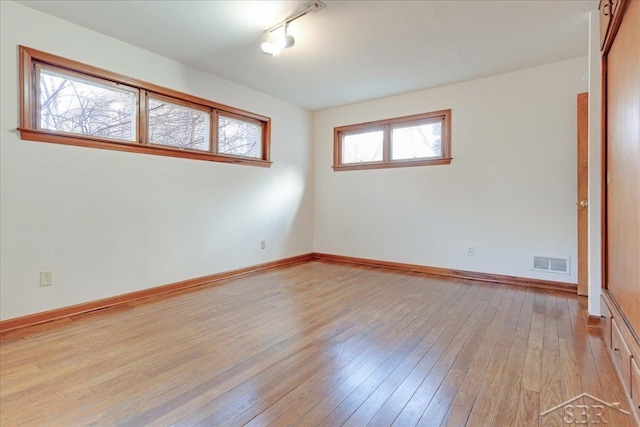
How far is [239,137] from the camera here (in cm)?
410

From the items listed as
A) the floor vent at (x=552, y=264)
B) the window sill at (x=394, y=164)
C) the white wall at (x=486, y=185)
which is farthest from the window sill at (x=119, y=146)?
the floor vent at (x=552, y=264)

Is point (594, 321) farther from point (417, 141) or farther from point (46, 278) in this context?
point (46, 278)

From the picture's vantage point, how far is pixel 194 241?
11.5 ft

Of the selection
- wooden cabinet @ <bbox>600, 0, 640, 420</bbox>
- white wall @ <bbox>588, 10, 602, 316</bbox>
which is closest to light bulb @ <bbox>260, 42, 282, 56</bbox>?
wooden cabinet @ <bbox>600, 0, 640, 420</bbox>

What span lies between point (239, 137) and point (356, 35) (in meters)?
2.00

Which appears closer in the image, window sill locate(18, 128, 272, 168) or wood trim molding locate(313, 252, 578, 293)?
window sill locate(18, 128, 272, 168)

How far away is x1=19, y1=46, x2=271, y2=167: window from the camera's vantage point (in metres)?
2.44

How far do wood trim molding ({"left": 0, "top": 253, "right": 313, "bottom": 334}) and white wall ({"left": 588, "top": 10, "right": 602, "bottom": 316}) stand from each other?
137 inches

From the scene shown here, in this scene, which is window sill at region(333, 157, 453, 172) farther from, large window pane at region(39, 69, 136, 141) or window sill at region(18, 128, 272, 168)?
large window pane at region(39, 69, 136, 141)

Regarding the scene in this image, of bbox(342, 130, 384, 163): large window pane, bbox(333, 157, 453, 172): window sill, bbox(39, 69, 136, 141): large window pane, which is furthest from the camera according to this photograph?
bbox(342, 130, 384, 163): large window pane

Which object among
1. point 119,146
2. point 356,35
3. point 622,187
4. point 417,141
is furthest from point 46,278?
point 417,141

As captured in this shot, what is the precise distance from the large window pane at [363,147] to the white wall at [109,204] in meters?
1.38

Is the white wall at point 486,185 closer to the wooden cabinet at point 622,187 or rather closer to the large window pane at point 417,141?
the large window pane at point 417,141

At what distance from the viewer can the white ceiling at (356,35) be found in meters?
2.38
